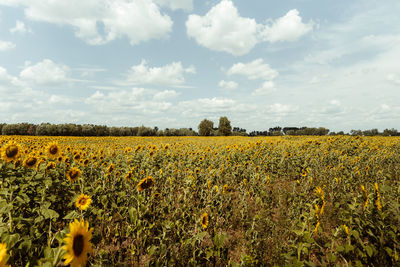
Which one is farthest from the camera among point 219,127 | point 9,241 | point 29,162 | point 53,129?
point 219,127

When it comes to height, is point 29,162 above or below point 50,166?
above

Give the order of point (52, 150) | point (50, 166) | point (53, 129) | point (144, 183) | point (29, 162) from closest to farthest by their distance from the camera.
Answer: point (144, 183) < point (29, 162) < point (50, 166) < point (52, 150) < point (53, 129)

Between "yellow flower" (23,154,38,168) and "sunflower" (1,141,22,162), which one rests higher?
"sunflower" (1,141,22,162)

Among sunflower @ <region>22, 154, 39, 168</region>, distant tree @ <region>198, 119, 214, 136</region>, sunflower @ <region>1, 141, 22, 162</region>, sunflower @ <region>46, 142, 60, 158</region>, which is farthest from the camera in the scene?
distant tree @ <region>198, 119, 214, 136</region>

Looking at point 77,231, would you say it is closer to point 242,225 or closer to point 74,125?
point 242,225

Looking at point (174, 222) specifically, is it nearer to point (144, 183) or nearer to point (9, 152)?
point (144, 183)

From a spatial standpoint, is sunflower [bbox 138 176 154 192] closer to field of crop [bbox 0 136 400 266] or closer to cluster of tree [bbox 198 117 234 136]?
field of crop [bbox 0 136 400 266]

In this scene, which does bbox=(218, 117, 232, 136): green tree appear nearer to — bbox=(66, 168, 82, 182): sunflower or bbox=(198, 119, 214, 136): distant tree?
bbox=(198, 119, 214, 136): distant tree

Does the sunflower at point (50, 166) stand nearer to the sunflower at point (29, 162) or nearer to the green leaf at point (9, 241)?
the sunflower at point (29, 162)

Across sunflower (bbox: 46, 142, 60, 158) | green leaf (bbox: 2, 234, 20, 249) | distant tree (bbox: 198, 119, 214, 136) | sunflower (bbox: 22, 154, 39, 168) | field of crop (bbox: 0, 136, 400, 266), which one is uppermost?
distant tree (bbox: 198, 119, 214, 136)

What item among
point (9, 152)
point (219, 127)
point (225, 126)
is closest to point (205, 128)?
point (219, 127)

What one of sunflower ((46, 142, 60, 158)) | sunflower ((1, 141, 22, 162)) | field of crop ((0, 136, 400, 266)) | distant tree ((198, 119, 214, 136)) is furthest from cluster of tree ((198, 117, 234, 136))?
sunflower ((1, 141, 22, 162))

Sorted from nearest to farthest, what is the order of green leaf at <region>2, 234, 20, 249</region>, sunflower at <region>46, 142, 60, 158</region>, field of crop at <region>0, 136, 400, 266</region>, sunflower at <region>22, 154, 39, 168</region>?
green leaf at <region>2, 234, 20, 249</region>, field of crop at <region>0, 136, 400, 266</region>, sunflower at <region>22, 154, 39, 168</region>, sunflower at <region>46, 142, 60, 158</region>

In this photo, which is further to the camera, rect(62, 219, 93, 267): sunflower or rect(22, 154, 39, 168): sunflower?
rect(22, 154, 39, 168): sunflower
